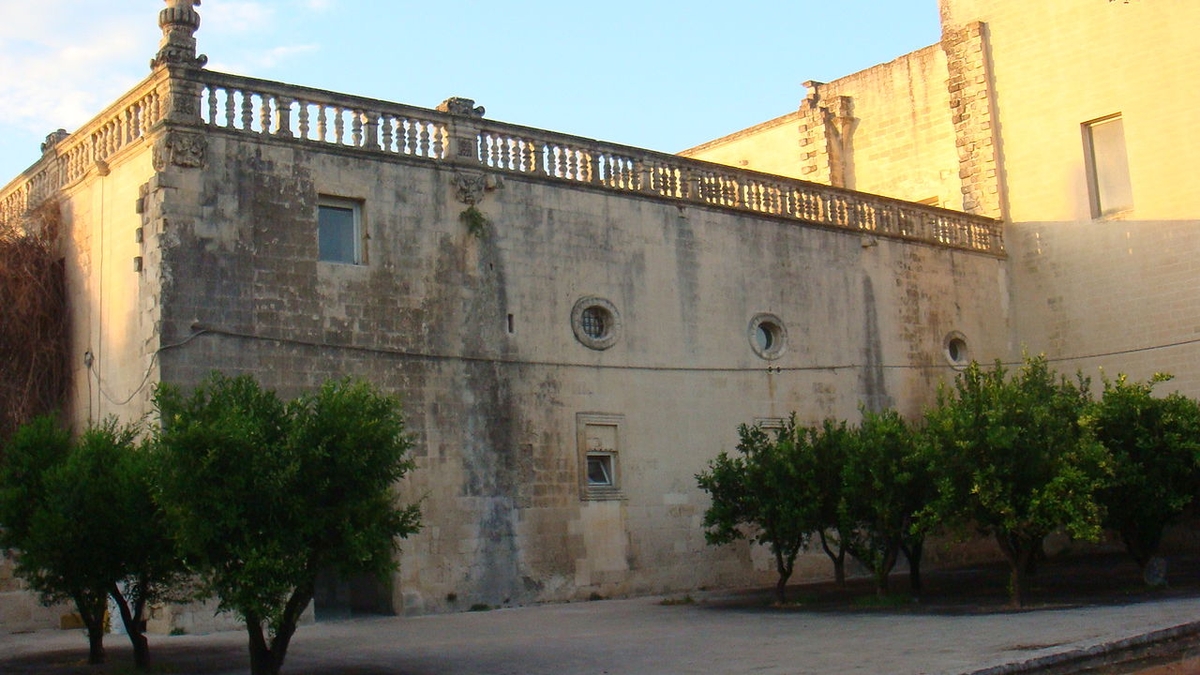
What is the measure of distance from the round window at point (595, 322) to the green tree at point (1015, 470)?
18.3 ft

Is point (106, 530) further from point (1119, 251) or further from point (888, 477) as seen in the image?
point (1119, 251)

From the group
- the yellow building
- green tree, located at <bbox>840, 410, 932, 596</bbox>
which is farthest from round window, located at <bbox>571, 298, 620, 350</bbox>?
the yellow building

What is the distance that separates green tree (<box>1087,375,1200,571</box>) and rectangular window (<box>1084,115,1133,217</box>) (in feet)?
25.3

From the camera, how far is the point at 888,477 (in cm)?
1664

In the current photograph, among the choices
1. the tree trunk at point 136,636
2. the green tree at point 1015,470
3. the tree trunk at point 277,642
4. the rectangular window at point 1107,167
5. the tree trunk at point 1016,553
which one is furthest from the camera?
the rectangular window at point 1107,167

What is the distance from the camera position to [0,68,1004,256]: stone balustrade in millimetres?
16516

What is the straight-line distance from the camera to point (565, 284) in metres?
19.3

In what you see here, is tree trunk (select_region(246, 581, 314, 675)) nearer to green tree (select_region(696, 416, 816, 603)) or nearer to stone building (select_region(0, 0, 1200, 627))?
stone building (select_region(0, 0, 1200, 627))

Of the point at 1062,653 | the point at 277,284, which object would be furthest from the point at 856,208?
the point at 1062,653

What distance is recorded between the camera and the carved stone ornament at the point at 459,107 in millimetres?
18484

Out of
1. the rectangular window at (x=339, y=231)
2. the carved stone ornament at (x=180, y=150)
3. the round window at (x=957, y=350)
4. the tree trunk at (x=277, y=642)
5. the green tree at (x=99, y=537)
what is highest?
the carved stone ornament at (x=180, y=150)

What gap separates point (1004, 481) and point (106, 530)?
10.3 meters

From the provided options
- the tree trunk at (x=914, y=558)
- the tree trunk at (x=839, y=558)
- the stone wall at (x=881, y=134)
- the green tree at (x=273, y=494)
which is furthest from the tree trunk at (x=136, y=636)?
the stone wall at (x=881, y=134)

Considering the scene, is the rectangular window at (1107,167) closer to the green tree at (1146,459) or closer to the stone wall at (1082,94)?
the stone wall at (1082,94)
